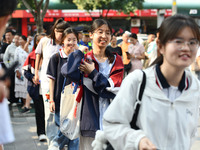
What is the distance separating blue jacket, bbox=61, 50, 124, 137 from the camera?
376 centimetres

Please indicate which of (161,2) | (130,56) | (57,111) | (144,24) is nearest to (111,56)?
(57,111)

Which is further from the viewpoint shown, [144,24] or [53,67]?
[144,24]

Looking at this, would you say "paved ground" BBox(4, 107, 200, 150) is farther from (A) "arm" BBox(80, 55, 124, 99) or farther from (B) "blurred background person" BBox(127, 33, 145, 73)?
(B) "blurred background person" BBox(127, 33, 145, 73)

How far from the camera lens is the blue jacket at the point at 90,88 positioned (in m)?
3.76

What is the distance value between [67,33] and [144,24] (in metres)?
29.3

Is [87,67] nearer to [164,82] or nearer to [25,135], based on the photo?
[164,82]

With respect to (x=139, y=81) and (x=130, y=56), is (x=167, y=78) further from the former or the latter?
(x=130, y=56)

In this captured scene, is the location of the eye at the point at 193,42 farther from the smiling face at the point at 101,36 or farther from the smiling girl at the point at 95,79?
the smiling face at the point at 101,36

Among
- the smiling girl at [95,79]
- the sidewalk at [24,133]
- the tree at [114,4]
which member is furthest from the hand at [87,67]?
the tree at [114,4]

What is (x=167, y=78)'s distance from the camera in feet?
7.46

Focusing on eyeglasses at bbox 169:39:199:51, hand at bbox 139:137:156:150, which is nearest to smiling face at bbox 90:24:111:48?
eyeglasses at bbox 169:39:199:51

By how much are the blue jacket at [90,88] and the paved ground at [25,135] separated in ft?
7.15

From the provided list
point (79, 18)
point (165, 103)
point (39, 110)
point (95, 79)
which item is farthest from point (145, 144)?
point (79, 18)

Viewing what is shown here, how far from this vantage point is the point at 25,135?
664cm
